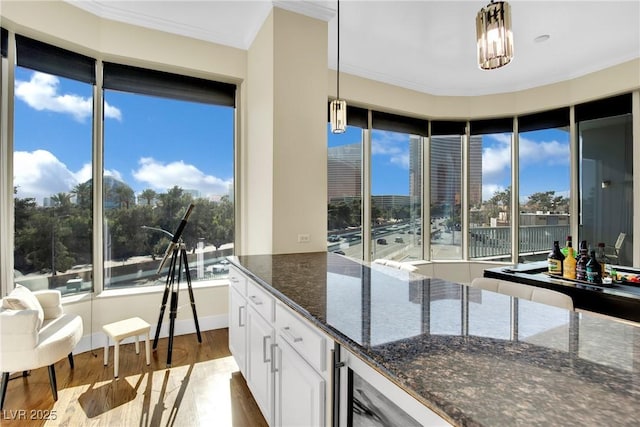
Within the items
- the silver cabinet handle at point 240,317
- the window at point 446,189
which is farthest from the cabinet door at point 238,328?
the window at point 446,189

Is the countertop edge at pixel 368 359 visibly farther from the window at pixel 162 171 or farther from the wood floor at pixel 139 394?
the window at pixel 162 171

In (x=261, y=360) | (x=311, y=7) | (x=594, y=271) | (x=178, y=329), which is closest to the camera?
(x=261, y=360)

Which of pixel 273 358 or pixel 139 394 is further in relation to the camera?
pixel 139 394

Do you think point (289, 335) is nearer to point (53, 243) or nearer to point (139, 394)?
point (139, 394)

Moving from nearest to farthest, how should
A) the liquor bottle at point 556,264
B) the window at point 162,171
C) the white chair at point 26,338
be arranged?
the white chair at point 26,338
the liquor bottle at point 556,264
the window at point 162,171

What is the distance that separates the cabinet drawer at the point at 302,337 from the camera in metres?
1.21

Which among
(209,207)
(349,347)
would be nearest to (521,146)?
(209,207)

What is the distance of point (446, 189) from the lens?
5.24 meters

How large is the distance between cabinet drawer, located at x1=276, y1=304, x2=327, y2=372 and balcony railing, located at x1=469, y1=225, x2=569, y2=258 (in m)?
A: 4.49

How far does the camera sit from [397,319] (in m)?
1.18

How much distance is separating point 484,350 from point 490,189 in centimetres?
486

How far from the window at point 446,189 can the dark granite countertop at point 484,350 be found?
12.2 feet

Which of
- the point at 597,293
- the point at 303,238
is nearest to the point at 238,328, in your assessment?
the point at 303,238

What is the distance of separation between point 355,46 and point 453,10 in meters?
1.03
